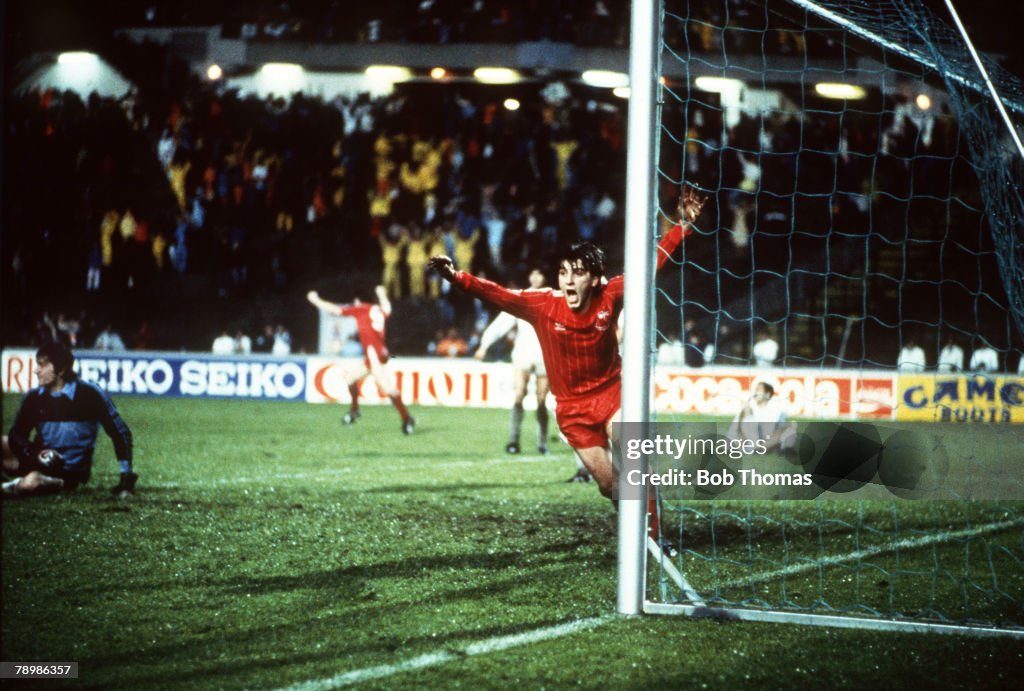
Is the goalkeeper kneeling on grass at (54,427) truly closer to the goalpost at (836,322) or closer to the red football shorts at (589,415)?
the red football shorts at (589,415)

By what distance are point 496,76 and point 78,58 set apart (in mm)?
8985

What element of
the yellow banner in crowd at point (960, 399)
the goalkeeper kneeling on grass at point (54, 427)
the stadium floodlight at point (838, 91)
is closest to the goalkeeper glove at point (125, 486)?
the goalkeeper kneeling on grass at point (54, 427)

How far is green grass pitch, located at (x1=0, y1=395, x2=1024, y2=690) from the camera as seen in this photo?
430cm

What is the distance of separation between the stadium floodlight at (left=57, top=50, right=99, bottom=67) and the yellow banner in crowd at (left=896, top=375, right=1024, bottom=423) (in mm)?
17630

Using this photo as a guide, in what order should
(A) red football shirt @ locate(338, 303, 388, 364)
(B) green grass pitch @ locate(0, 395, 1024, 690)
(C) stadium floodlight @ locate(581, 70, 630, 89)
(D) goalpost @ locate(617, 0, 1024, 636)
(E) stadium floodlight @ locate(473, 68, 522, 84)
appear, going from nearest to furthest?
(B) green grass pitch @ locate(0, 395, 1024, 690) → (D) goalpost @ locate(617, 0, 1024, 636) → (A) red football shirt @ locate(338, 303, 388, 364) → (C) stadium floodlight @ locate(581, 70, 630, 89) → (E) stadium floodlight @ locate(473, 68, 522, 84)

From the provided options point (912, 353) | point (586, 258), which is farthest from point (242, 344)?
point (586, 258)

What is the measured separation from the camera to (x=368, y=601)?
546 centimetres

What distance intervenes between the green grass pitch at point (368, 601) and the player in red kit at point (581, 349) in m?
0.72

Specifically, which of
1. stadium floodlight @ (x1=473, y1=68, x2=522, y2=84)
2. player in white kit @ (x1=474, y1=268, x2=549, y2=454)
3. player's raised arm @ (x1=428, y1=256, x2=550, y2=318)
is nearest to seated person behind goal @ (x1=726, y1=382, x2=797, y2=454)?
player in white kit @ (x1=474, y1=268, x2=549, y2=454)

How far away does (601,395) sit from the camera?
6637 millimetres

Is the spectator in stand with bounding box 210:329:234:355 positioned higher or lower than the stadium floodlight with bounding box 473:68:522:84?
lower

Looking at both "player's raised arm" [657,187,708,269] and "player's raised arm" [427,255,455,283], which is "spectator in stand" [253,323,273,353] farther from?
"player's raised arm" [657,187,708,269]

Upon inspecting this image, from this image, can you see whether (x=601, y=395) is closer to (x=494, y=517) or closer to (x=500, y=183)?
(x=494, y=517)

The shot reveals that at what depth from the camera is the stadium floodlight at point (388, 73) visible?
24.1 metres
